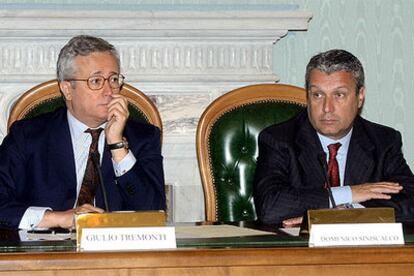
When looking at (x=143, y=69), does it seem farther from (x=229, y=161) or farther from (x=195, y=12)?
(x=229, y=161)

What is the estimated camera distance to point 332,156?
10.3 feet

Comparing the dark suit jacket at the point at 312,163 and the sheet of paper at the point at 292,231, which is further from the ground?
the dark suit jacket at the point at 312,163

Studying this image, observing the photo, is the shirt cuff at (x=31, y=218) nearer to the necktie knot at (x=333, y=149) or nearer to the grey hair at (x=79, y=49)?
the grey hair at (x=79, y=49)

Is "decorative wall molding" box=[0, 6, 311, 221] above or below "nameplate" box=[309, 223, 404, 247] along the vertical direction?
above

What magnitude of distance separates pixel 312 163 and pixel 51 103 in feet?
3.08

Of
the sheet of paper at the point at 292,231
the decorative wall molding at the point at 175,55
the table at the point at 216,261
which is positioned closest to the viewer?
the table at the point at 216,261

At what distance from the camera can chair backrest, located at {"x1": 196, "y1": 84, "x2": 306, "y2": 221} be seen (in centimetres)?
317

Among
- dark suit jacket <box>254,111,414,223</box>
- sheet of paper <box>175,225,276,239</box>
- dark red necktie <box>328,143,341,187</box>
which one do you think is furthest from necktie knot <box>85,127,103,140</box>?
dark red necktie <box>328,143,341,187</box>

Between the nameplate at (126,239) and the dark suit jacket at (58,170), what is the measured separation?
990mm

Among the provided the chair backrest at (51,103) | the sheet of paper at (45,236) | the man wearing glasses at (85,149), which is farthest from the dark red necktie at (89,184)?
the sheet of paper at (45,236)

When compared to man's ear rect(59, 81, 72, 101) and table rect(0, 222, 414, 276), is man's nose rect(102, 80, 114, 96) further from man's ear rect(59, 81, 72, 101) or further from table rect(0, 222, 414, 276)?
table rect(0, 222, 414, 276)

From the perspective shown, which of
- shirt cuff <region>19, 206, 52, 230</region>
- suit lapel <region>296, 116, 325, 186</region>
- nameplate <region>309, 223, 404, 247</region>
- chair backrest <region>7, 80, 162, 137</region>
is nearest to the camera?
nameplate <region>309, 223, 404, 247</region>

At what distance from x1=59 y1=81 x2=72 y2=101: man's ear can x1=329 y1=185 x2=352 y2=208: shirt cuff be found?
93 cm

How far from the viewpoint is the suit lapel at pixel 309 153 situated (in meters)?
3.08
